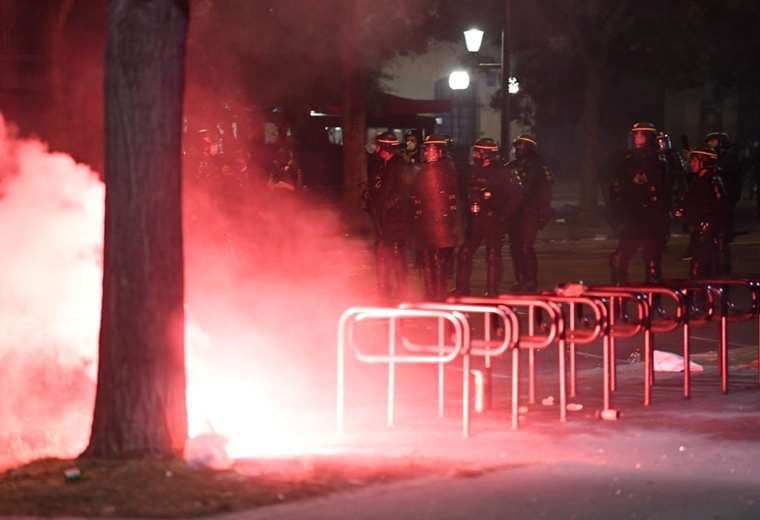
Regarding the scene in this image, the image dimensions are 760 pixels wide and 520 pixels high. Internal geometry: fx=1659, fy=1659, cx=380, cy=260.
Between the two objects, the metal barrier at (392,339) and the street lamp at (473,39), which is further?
the street lamp at (473,39)

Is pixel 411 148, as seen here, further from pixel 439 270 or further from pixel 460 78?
pixel 460 78

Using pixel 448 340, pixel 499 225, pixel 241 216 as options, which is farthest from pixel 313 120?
pixel 448 340

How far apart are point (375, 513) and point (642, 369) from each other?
6.07 metres

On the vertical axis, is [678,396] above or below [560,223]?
below

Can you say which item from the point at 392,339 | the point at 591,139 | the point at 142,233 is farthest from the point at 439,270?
the point at 591,139

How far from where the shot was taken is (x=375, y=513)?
24.4 feet

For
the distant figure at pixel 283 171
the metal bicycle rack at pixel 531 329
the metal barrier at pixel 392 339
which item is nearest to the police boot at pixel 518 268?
the distant figure at pixel 283 171

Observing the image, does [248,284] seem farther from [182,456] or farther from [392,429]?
[182,456]

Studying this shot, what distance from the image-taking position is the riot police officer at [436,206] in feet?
55.5

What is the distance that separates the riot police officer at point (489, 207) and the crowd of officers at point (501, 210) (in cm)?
1

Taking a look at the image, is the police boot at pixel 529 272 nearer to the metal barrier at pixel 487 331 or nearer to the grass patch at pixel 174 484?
the metal barrier at pixel 487 331

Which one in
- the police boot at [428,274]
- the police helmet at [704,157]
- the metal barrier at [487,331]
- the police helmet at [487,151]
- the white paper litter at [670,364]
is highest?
the police helmet at [487,151]

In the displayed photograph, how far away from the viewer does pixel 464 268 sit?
1820 centimetres

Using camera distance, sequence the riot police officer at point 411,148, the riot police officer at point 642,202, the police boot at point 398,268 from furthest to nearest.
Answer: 1. the riot police officer at point 411,148
2. the police boot at point 398,268
3. the riot police officer at point 642,202
